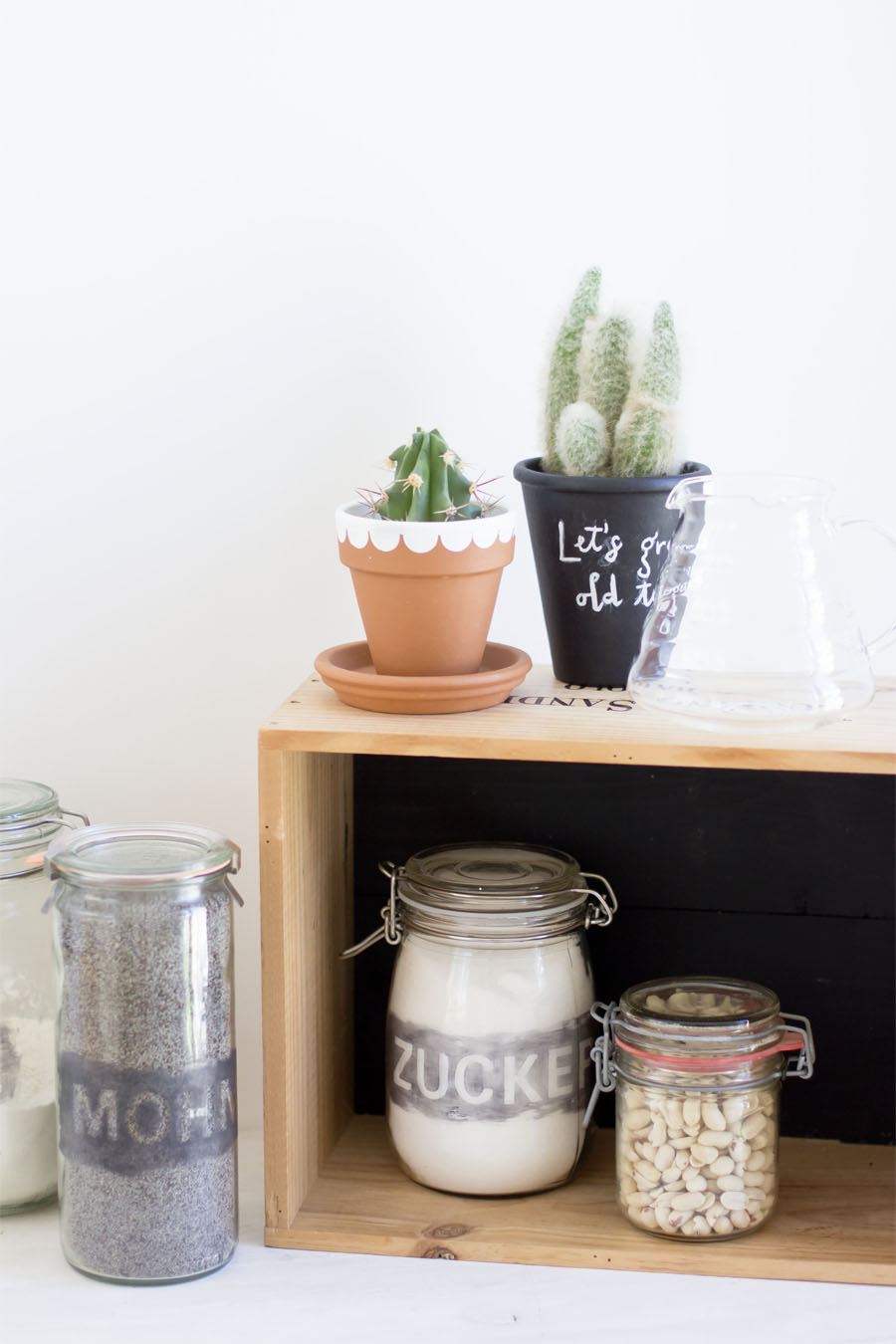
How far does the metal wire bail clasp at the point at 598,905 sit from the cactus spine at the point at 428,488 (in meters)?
0.27

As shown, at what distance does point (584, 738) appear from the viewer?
2.70 ft

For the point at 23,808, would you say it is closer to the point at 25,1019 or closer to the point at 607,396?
the point at 25,1019

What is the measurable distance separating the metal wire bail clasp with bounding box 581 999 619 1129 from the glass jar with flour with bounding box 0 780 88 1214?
354mm

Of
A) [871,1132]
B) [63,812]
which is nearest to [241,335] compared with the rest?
[63,812]

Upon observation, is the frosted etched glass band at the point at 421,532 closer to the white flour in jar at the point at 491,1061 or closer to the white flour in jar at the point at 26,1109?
the white flour in jar at the point at 491,1061

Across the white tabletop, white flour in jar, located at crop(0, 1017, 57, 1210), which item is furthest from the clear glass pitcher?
white flour in jar, located at crop(0, 1017, 57, 1210)

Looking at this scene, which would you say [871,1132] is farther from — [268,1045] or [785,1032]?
[268,1045]

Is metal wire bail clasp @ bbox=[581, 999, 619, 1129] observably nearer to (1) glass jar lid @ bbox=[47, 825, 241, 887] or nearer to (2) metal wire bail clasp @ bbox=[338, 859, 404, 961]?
(2) metal wire bail clasp @ bbox=[338, 859, 404, 961]

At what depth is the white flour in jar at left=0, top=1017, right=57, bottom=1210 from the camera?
36.3 inches

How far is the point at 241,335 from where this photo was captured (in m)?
1.07

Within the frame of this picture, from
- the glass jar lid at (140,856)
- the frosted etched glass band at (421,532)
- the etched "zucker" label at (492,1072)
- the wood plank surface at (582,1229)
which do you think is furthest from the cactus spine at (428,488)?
the wood plank surface at (582,1229)

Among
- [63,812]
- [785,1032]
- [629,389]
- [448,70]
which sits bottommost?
[785,1032]

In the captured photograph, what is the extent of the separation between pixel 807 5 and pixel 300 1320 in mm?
942

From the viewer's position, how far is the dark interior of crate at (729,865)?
3.36 ft
